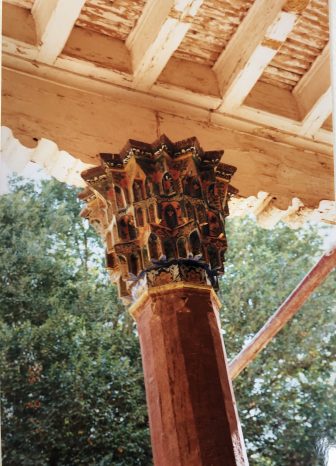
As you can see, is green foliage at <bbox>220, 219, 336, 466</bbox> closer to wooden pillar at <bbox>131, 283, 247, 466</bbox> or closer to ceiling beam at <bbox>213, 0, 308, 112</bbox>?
ceiling beam at <bbox>213, 0, 308, 112</bbox>

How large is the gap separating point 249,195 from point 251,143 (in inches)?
13.4

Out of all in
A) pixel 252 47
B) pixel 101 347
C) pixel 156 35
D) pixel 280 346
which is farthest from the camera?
pixel 280 346

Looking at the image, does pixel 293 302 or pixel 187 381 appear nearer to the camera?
pixel 187 381

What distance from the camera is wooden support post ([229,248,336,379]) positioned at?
15.3ft

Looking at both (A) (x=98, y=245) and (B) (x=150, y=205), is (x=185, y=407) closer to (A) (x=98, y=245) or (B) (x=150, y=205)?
(B) (x=150, y=205)

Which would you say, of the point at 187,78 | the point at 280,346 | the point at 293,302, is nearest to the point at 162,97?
the point at 187,78

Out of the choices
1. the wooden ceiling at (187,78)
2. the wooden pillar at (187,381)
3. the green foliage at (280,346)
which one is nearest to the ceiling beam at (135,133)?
the wooden ceiling at (187,78)

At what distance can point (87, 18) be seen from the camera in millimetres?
3883

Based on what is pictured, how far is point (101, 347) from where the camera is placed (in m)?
10.7

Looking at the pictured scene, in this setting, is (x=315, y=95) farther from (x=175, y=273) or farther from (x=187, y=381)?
(x=187, y=381)

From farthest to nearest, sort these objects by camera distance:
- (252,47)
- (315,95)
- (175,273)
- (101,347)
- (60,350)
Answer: (101,347) < (60,350) < (315,95) < (252,47) < (175,273)

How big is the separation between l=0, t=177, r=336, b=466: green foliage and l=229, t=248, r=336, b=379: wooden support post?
16.6 feet

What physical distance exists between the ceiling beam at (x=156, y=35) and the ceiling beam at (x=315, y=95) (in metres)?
0.96

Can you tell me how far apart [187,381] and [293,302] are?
1802 mm
